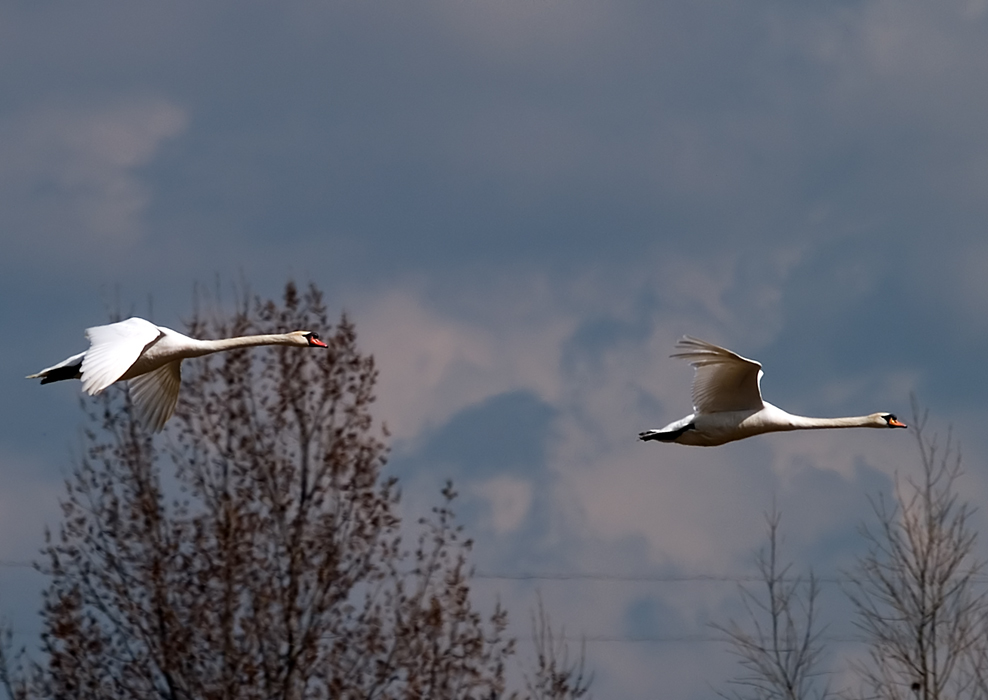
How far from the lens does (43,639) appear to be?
28875 mm

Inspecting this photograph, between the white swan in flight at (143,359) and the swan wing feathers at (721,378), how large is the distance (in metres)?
4.53

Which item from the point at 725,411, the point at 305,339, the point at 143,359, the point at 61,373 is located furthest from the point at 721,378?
the point at 61,373

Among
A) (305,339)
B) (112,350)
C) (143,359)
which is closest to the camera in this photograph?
(112,350)

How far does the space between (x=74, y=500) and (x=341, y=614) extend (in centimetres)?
470

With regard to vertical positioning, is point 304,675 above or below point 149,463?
below

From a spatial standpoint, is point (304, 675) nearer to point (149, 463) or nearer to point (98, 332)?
point (149, 463)

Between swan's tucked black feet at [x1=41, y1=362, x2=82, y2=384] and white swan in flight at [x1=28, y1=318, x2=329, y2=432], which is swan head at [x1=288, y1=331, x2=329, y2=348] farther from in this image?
swan's tucked black feet at [x1=41, y1=362, x2=82, y2=384]

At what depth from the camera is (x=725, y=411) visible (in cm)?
2131

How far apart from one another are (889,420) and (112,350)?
9486 millimetres

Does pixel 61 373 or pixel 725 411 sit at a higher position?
pixel 61 373

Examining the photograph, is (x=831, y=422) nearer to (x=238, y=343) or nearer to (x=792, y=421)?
(x=792, y=421)

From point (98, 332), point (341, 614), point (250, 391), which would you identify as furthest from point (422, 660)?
point (98, 332)

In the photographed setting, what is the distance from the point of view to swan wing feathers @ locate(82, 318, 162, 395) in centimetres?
1798

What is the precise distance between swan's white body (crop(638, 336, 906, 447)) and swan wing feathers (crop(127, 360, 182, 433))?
5840 mm
